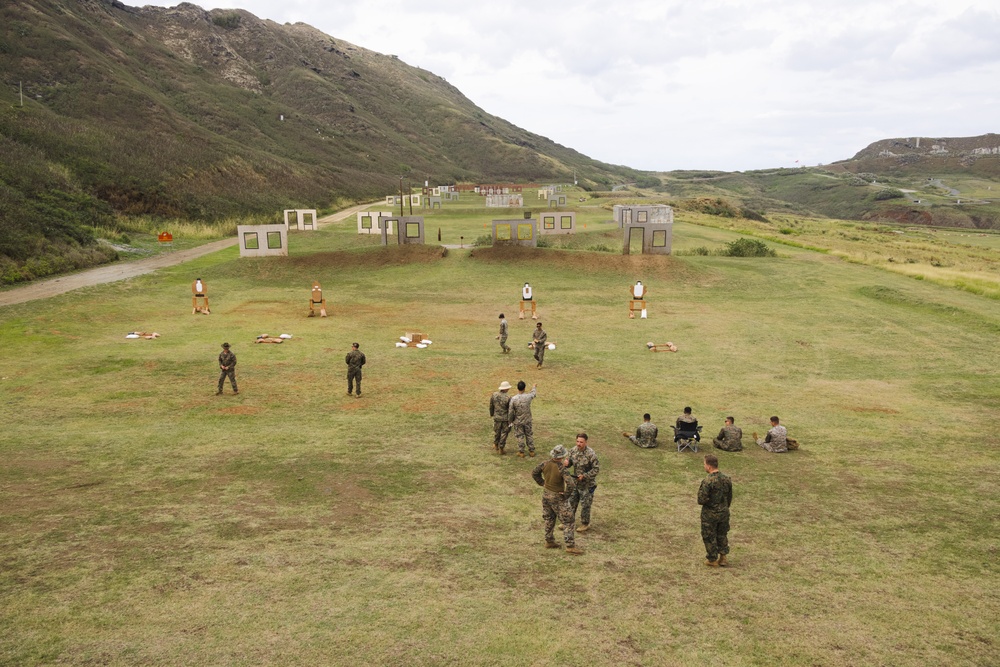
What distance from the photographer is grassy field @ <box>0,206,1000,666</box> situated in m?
8.63

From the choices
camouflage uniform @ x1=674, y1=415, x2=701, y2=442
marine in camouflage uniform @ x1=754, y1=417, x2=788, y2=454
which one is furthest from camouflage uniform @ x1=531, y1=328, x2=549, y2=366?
marine in camouflage uniform @ x1=754, y1=417, x2=788, y2=454

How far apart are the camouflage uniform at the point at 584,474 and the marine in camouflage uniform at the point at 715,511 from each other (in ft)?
6.71

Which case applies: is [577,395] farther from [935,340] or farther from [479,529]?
[935,340]

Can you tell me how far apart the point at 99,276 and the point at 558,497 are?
4116 cm

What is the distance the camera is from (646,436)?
1667 centimetres

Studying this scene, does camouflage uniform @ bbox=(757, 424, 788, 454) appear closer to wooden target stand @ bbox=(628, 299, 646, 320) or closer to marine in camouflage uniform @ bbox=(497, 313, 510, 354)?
marine in camouflage uniform @ bbox=(497, 313, 510, 354)

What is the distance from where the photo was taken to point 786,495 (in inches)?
545

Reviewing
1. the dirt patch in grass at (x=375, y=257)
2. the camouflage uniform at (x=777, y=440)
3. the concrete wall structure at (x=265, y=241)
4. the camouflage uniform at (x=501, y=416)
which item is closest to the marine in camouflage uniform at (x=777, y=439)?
the camouflage uniform at (x=777, y=440)

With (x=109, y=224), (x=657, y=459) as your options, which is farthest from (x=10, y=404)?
(x=109, y=224)

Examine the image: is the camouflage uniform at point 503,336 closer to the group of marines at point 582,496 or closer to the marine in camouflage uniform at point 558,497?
the group of marines at point 582,496

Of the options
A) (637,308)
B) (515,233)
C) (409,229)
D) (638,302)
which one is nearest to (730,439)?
(637,308)

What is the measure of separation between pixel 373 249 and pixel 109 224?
28574 mm

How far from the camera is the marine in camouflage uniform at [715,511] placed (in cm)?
1049

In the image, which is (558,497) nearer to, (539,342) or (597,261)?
(539,342)
